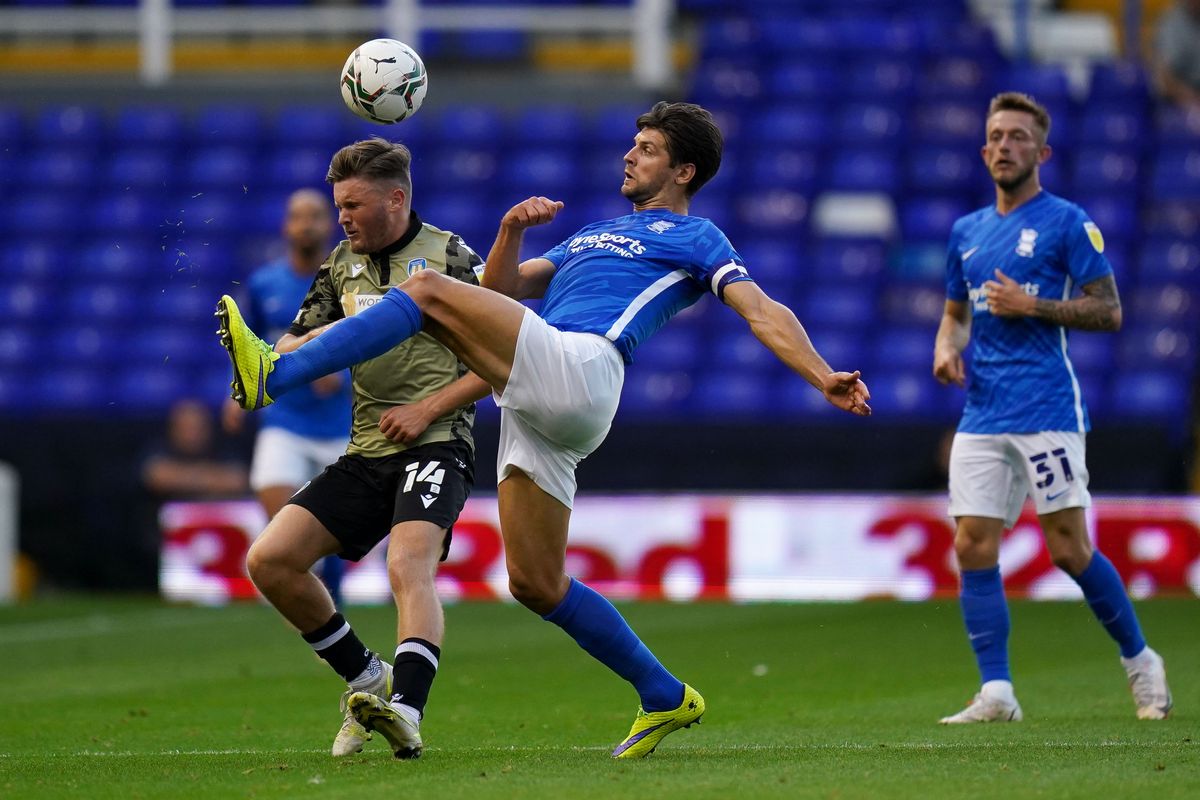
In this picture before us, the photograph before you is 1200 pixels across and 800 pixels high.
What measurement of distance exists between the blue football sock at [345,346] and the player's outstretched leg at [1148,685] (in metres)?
3.49

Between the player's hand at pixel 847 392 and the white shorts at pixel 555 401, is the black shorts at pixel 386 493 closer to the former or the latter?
the white shorts at pixel 555 401

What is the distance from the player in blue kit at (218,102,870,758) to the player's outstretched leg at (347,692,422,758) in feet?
1.83

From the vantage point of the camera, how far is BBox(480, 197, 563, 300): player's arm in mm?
6090

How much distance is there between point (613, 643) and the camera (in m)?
6.06

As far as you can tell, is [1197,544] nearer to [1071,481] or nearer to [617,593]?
[617,593]

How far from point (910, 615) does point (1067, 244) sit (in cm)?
537

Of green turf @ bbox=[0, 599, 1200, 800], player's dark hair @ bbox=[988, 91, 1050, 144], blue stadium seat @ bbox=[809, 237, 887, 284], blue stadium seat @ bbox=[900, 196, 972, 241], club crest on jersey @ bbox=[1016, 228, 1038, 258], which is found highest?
player's dark hair @ bbox=[988, 91, 1050, 144]

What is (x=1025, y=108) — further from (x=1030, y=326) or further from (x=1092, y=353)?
(x=1092, y=353)

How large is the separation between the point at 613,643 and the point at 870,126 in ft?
40.9

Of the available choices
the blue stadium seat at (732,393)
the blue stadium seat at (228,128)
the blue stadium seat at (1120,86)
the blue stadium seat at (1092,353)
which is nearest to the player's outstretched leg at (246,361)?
the blue stadium seat at (732,393)

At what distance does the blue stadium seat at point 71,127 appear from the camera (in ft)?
63.6

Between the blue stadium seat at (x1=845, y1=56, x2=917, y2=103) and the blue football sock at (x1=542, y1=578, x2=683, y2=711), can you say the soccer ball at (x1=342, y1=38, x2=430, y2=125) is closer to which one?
the blue football sock at (x1=542, y1=578, x2=683, y2=711)

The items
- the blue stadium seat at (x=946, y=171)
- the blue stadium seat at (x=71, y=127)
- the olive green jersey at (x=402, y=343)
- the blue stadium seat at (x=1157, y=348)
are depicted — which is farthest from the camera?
the blue stadium seat at (x=71, y=127)

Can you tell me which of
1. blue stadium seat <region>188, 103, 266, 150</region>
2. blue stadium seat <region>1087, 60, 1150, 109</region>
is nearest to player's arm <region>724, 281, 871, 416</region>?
blue stadium seat <region>1087, 60, 1150, 109</region>
